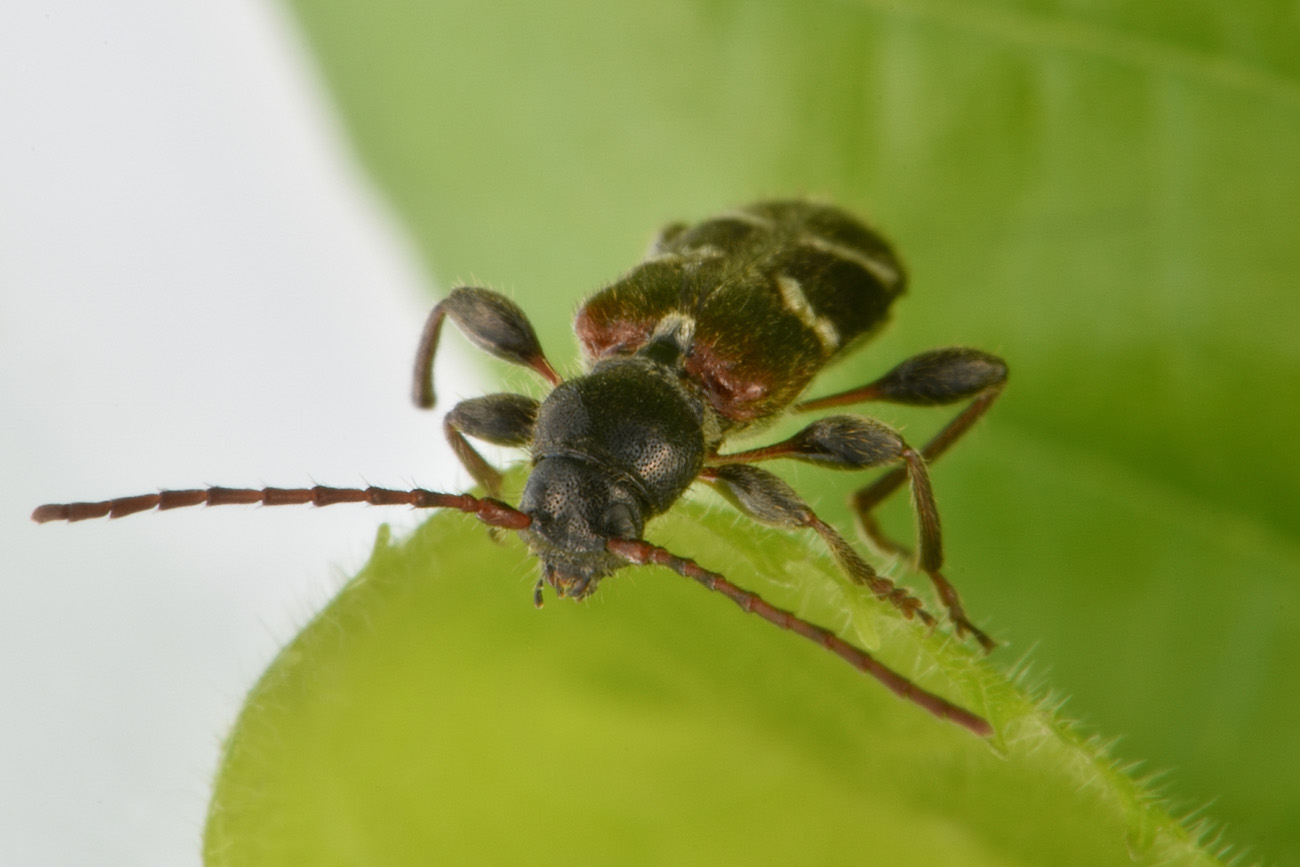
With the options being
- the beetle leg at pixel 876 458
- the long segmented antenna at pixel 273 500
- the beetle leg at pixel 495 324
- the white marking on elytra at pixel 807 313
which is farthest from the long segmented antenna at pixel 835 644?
the beetle leg at pixel 495 324

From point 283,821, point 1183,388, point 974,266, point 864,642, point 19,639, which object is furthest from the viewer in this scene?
point 19,639

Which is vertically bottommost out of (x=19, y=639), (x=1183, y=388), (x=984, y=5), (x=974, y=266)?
(x=1183, y=388)

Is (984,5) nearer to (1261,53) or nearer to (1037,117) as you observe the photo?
(1037,117)

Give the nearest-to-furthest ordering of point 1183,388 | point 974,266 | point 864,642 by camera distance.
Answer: point 864,642 < point 1183,388 < point 974,266

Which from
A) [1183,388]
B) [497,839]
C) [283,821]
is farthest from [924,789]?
[1183,388]

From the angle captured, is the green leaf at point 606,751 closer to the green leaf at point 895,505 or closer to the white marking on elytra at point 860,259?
the green leaf at point 895,505

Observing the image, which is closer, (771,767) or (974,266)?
(771,767)
